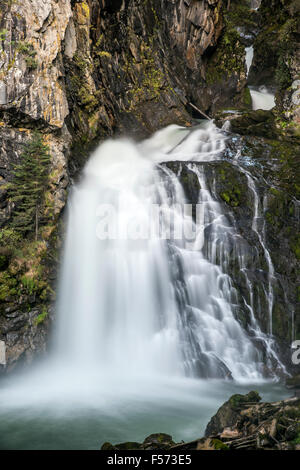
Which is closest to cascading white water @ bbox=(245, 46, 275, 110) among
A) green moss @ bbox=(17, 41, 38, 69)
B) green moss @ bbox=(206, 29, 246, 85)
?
green moss @ bbox=(206, 29, 246, 85)

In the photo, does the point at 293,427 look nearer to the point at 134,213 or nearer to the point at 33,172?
the point at 134,213

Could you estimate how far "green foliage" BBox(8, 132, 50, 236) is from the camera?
33.6 ft

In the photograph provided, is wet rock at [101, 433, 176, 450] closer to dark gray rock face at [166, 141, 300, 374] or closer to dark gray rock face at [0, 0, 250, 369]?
dark gray rock face at [0, 0, 250, 369]

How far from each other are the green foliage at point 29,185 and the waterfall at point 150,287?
148 centimetres

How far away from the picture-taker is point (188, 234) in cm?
1174

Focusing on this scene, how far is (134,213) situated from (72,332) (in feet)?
16.2

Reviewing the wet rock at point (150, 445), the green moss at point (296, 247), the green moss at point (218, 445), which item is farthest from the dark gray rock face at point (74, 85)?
the green moss at point (296, 247)

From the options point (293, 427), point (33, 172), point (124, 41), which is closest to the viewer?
point (293, 427)

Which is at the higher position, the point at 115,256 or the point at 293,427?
the point at 115,256

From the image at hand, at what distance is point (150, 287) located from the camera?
35.8ft

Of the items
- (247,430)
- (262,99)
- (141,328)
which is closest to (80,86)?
(141,328)

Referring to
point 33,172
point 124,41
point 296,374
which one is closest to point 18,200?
point 33,172

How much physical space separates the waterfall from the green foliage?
148 centimetres

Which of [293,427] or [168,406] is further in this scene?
[168,406]
